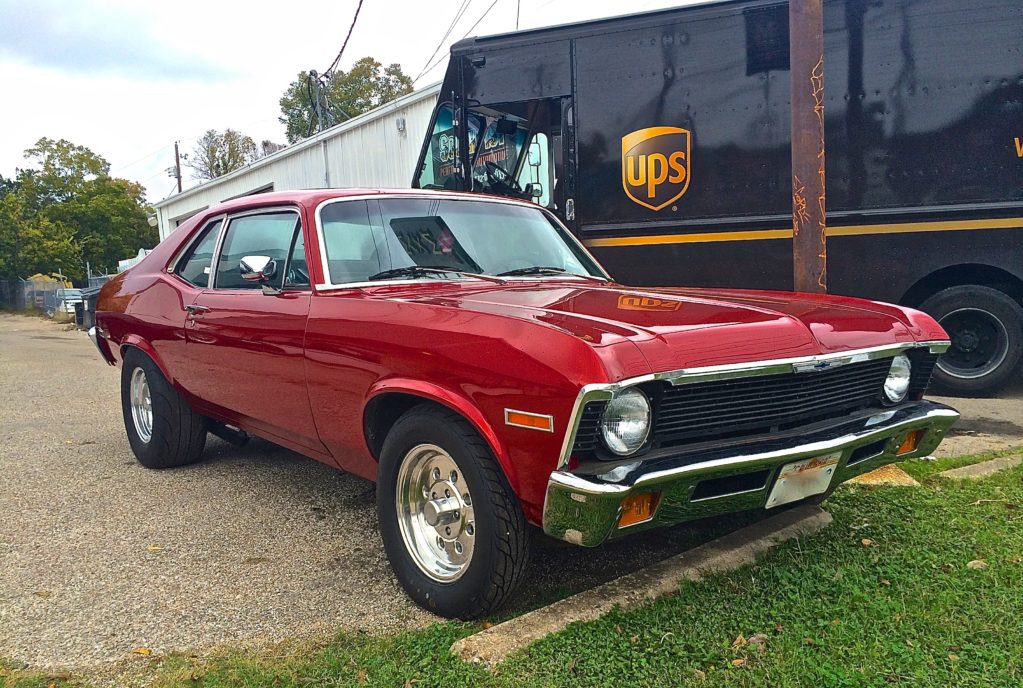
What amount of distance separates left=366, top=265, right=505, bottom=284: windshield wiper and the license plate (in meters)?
1.50

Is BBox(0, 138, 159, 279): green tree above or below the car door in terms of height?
above

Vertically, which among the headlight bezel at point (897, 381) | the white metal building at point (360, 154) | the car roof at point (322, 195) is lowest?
the headlight bezel at point (897, 381)

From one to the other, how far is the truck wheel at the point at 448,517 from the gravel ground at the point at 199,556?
166mm

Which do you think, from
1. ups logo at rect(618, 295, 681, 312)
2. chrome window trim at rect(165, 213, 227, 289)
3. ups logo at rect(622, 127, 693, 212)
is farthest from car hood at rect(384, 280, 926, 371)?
ups logo at rect(622, 127, 693, 212)

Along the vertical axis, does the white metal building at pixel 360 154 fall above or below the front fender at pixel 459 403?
above

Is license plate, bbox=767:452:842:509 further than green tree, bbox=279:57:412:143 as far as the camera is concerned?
No

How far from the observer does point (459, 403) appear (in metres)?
2.60

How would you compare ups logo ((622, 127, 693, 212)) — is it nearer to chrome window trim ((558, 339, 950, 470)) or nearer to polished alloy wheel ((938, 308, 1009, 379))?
polished alloy wheel ((938, 308, 1009, 379))

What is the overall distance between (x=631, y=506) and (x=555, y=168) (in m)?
5.18

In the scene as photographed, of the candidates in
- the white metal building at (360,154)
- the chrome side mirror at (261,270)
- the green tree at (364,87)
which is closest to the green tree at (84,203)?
the green tree at (364,87)

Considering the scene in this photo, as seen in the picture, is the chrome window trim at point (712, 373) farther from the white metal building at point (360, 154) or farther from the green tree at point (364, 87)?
the green tree at point (364, 87)

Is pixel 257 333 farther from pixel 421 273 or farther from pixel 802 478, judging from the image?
pixel 802 478

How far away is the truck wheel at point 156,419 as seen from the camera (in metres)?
4.67

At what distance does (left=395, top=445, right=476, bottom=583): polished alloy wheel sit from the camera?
2.82 metres
